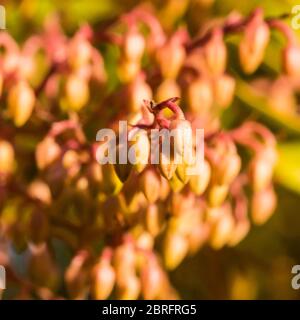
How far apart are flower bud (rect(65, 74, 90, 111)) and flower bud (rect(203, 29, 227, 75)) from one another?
157mm

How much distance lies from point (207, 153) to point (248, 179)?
12 centimetres

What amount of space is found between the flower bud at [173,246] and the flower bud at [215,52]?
0.69 ft

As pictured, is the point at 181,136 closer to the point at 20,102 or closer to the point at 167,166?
the point at 167,166

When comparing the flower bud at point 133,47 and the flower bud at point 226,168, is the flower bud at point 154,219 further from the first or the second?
the flower bud at point 133,47

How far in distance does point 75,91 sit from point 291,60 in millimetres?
274

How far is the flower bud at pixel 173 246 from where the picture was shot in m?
1.31

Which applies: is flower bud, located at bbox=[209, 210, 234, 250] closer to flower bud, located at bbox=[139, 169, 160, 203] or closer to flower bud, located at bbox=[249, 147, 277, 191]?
flower bud, located at bbox=[249, 147, 277, 191]

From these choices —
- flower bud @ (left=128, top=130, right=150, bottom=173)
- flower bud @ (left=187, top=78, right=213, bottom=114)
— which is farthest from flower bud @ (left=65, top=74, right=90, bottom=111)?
flower bud @ (left=128, top=130, right=150, bottom=173)

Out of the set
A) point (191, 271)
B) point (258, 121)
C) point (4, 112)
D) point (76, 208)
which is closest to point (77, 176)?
point (76, 208)

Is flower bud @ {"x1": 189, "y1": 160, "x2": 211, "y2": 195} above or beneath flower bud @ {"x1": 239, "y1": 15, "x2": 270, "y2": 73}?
beneath

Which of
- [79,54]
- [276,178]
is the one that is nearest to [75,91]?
[79,54]

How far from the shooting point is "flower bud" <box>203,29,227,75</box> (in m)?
1.30

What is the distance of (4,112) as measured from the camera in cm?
133

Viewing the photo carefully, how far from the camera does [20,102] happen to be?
4.15 ft
